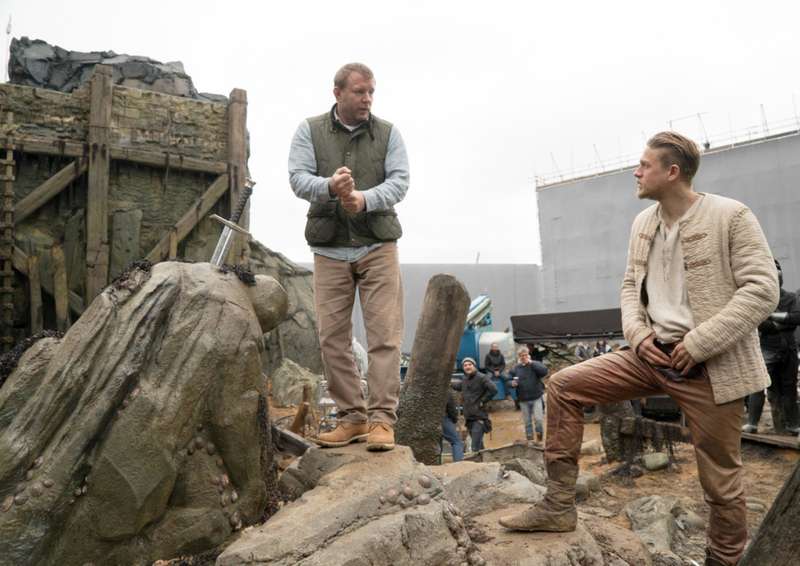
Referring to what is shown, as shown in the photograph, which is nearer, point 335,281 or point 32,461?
point 32,461

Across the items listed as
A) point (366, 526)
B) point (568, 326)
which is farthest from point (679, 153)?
point (568, 326)

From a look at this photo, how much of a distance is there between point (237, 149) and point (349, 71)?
947 cm

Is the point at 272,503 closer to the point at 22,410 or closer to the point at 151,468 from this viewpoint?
the point at 151,468

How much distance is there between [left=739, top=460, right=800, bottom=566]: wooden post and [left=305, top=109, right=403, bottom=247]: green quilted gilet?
8.12 feet

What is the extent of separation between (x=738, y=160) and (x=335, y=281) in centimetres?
2558

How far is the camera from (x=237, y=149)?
1270 centimetres

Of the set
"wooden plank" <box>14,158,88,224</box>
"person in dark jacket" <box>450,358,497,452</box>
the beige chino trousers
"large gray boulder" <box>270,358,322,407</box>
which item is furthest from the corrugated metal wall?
the beige chino trousers

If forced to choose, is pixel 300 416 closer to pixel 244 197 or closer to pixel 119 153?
pixel 244 197

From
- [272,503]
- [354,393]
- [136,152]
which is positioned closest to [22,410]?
[272,503]

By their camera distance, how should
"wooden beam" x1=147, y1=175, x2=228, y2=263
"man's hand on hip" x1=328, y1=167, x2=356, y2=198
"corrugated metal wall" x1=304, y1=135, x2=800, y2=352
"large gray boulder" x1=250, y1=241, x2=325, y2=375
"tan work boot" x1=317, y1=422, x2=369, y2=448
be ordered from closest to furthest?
"man's hand on hip" x1=328, y1=167, x2=356, y2=198, "tan work boot" x1=317, y1=422, x2=369, y2=448, "wooden beam" x1=147, y1=175, x2=228, y2=263, "large gray boulder" x1=250, y1=241, x2=325, y2=375, "corrugated metal wall" x1=304, y1=135, x2=800, y2=352

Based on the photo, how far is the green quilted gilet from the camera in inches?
155

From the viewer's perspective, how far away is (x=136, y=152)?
1170 cm

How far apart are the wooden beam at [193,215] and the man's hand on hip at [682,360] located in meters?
10.5

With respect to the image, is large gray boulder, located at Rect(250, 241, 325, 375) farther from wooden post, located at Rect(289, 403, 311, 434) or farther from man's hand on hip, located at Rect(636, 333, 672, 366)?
man's hand on hip, located at Rect(636, 333, 672, 366)
